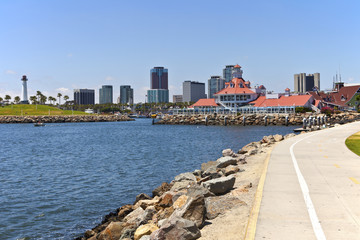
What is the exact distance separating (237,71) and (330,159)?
116371 millimetres

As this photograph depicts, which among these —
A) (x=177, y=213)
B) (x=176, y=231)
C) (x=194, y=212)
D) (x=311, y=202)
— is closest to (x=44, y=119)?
(x=177, y=213)

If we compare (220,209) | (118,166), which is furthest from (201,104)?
(220,209)

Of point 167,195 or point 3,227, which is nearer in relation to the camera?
point 167,195

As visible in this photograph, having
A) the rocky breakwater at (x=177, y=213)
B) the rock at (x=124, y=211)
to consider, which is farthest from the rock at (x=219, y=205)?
the rock at (x=124, y=211)

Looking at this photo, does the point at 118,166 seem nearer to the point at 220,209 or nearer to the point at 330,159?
the point at 330,159

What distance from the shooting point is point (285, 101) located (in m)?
117

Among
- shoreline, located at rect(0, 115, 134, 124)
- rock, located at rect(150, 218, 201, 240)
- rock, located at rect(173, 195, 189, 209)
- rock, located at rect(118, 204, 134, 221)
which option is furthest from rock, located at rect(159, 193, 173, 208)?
shoreline, located at rect(0, 115, 134, 124)

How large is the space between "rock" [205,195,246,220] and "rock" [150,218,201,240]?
6.49ft

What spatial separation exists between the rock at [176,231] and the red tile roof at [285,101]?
358 feet

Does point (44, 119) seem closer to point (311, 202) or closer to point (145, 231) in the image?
point (145, 231)

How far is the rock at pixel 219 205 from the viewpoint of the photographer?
10934 mm

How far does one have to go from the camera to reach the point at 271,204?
10727 millimetres

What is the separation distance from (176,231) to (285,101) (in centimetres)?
11368

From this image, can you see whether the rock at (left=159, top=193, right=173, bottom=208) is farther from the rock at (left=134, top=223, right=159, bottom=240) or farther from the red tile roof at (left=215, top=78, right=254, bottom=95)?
the red tile roof at (left=215, top=78, right=254, bottom=95)
